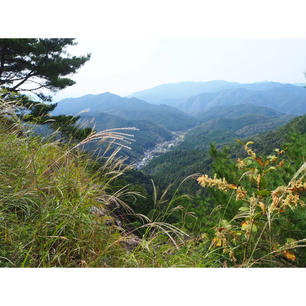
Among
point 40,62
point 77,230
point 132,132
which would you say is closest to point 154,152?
point 132,132

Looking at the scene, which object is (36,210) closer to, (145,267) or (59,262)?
(59,262)

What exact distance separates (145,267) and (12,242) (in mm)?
710

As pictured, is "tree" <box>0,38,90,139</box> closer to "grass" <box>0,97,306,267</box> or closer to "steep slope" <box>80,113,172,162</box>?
"steep slope" <box>80,113,172,162</box>

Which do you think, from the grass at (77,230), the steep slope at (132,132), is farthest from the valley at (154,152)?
the grass at (77,230)

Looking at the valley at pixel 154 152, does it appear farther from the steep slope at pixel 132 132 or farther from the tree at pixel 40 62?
the tree at pixel 40 62

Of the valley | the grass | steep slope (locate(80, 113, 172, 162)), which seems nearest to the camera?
the grass

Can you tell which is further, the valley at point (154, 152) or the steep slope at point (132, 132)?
the valley at point (154, 152)

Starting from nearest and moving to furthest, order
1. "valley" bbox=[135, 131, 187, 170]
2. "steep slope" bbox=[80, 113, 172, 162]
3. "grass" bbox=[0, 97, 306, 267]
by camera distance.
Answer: "grass" bbox=[0, 97, 306, 267] → "steep slope" bbox=[80, 113, 172, 162] → "valley" bbox=[135, 131, 187, 170]

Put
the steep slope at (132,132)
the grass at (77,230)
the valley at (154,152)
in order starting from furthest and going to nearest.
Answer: the valley at (154,152)
the steep slope at (132,132)
the grass at (77,230)

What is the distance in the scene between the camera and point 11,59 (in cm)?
666

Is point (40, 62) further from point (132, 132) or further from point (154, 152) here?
point (154, 152)

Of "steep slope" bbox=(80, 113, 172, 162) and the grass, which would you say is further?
"steep slope" bbox=(80, 113, 172, 162)

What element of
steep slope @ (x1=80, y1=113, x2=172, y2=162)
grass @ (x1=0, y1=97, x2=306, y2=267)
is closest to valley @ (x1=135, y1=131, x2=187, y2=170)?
steep slope @ (x1=80, y1=113, x2=172, y2=162)

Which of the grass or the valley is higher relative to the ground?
the grass
